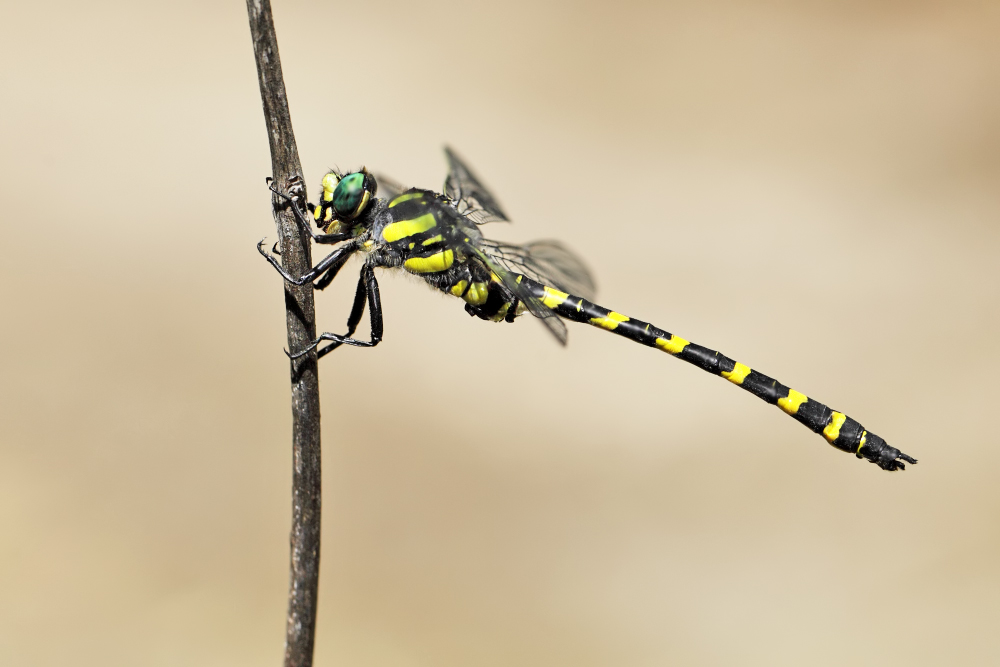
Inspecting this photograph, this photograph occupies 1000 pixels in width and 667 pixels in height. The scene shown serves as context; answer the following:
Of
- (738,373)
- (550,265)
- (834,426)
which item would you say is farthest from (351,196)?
(834,426)

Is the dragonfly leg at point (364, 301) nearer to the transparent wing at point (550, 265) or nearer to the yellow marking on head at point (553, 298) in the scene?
the transparent wing at point (550, 265)

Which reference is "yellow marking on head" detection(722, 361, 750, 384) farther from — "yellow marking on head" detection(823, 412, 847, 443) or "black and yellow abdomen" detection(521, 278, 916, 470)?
"yellow marking on head" detection(823, 412, 847, 443)

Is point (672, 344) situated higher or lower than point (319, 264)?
higher

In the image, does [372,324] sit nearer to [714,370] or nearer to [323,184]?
[323,184]

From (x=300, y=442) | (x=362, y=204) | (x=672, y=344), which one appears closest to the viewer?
(x=300, y=442)

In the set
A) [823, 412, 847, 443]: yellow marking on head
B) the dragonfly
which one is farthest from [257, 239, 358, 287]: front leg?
[823, 412, 847, 443]: yellow marking on head

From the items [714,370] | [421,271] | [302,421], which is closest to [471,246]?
[421,271]

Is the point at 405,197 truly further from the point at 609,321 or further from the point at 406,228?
the point at 609,321
